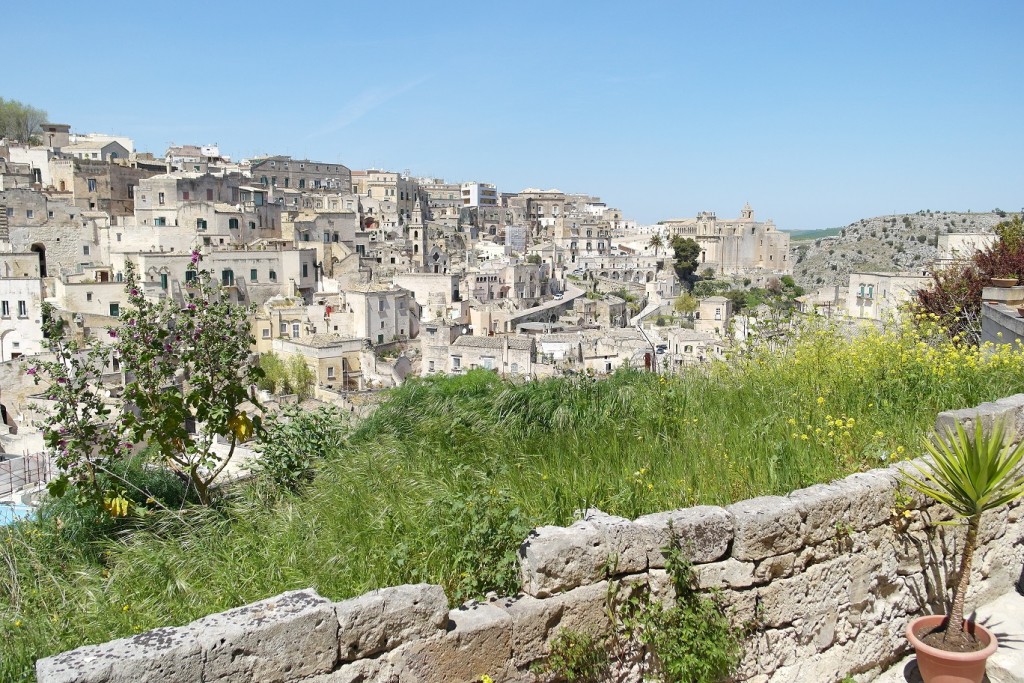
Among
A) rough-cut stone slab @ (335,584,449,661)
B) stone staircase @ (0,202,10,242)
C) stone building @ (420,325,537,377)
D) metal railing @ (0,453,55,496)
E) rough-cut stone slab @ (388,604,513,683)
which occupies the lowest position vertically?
stone building @ (420,325,537,377)

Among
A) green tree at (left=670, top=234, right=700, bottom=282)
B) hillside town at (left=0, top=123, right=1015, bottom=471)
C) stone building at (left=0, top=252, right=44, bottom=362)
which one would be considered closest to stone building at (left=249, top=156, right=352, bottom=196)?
hillside town at (left=0, top=123, right=1015, bottom=471)

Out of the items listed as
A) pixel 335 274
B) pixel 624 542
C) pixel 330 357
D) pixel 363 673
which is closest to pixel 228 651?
pixel 363 673

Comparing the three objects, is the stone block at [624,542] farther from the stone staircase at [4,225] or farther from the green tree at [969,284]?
the stone staircase at [4,225]

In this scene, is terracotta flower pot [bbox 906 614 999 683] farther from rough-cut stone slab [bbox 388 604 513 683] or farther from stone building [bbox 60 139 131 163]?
stone building [bbox 60 139 131 163]

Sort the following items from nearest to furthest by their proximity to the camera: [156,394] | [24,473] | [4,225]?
[156,394] < [24,473] < [4,225]

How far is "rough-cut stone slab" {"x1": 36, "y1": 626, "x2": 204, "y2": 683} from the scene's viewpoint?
281 centimetres

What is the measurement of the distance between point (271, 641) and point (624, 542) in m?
1.73

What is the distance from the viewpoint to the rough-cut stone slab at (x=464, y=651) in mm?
3434

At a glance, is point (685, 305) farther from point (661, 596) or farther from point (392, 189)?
point (661, 596)

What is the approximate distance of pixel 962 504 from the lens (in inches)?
183

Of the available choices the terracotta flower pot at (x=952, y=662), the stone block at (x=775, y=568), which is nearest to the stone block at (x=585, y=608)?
the stone block at (x=775, y=568)

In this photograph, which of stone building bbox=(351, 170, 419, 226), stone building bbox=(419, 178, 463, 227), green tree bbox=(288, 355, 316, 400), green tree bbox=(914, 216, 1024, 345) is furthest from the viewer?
stone building bbox=(419, 178, 463, 227)

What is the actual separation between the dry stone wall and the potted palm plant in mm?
215

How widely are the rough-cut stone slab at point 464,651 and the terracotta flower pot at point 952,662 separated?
258cm
